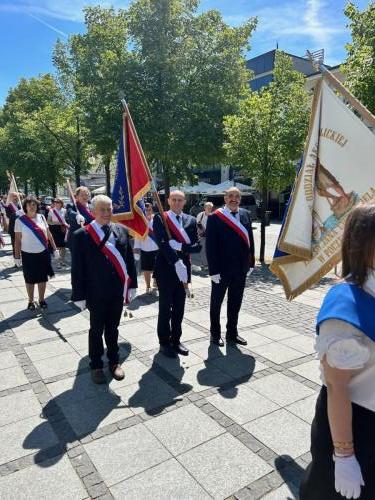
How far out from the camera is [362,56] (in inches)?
333

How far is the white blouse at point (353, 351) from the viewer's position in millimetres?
1600

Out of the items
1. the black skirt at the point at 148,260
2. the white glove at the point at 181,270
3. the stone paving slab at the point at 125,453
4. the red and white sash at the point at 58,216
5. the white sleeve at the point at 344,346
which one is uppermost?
the white sleeve at the point at 344,346

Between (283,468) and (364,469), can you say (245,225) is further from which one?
(364,469)

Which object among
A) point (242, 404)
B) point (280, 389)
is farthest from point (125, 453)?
point (280, 389)

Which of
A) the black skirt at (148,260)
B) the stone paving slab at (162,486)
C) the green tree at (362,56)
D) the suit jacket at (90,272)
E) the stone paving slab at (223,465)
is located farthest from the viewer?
the black skirt at (148,260)

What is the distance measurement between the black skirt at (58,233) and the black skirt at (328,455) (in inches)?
431

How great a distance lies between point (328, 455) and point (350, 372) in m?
0.52

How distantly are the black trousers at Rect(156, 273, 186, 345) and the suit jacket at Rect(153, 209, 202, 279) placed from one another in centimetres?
6

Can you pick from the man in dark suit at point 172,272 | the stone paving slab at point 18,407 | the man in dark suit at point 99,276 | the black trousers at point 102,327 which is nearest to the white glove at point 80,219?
the man in dark suit at point 172,272

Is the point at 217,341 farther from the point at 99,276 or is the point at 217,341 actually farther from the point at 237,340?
the point at 99,276

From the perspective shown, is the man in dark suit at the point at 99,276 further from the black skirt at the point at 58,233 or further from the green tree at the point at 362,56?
the black skirt at the point at 58,233

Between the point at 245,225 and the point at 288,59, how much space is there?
8756 millimetres

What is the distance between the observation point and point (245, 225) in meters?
5.66

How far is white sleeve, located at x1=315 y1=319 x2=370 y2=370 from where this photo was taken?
160 centimetres
